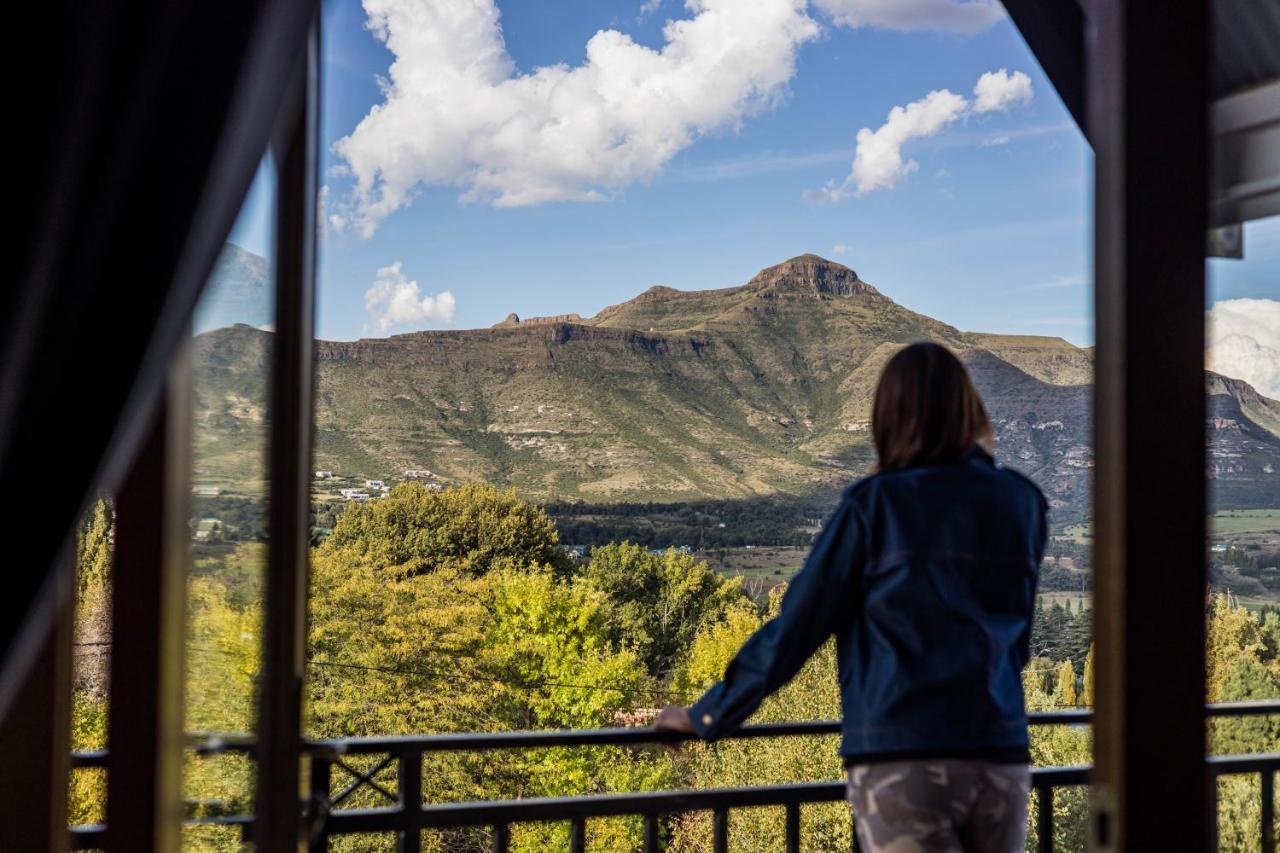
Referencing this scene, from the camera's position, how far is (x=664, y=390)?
31516 mm

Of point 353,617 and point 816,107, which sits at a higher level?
point 816,107

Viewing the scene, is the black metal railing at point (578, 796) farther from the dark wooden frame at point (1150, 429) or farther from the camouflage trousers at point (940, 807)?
the dark wooden frame at point (1150, 429)

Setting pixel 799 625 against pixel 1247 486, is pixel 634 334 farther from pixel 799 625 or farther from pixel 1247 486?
pixel 799 625

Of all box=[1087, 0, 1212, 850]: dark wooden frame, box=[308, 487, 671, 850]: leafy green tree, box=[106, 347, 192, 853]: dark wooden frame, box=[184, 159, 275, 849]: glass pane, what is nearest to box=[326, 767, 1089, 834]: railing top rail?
box=[106, 347, 192, 853]: dark wooden frame

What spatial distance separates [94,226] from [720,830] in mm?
1529

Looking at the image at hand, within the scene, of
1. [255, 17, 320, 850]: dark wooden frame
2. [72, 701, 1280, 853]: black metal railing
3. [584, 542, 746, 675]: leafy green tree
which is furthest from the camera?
[584, 542, 746, 675]: leafy green tree

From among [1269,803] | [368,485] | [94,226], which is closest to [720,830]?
[1269,803]

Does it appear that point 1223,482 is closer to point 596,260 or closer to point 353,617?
point 353,617

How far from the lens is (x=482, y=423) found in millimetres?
29469

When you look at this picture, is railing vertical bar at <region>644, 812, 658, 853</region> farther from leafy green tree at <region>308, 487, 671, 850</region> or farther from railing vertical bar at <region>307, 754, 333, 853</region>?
leafy green tree at <region>308, 487, 671, 850</region>

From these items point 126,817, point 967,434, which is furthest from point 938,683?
point 126,817

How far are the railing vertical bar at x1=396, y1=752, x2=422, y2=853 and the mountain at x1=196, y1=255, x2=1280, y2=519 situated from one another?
870 inches

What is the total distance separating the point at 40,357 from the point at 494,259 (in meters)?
32.8

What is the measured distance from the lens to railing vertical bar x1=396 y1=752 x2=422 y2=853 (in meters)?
1.62
